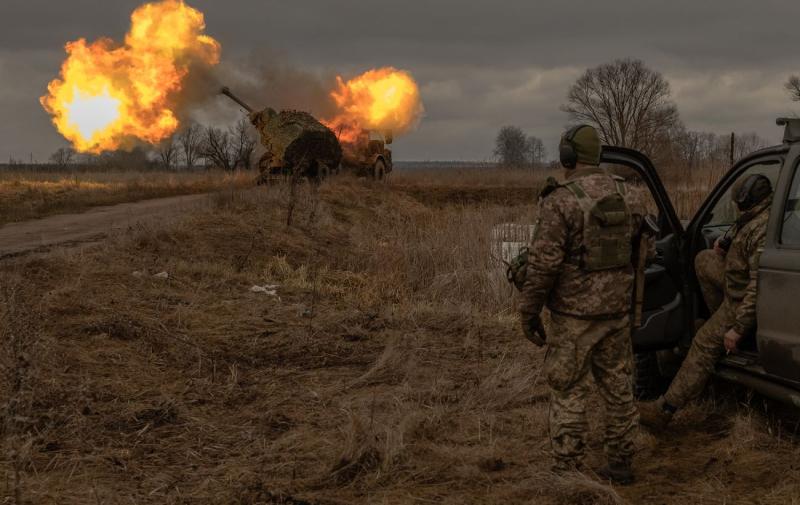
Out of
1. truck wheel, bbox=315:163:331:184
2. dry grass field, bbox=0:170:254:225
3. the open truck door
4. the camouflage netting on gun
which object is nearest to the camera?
the open truck door

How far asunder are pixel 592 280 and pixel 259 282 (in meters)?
7.58

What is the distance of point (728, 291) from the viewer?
477 cm

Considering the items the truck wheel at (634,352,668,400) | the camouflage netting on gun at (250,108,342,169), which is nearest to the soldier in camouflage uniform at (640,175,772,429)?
the truck wheel at (634,352,668,400)

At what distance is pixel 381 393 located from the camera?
20.7ft

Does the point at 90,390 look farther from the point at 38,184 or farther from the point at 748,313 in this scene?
the point at 38,184

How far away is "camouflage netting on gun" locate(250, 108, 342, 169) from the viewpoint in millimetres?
24781

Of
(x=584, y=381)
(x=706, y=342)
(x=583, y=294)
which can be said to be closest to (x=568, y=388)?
(x=584, y=381)

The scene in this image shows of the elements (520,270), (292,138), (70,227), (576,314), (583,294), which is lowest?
(70,227)

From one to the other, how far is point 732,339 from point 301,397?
324 centimetres

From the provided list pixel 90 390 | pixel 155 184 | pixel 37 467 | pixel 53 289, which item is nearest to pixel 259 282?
pixel 53 289

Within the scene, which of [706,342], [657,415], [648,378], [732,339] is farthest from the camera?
[648,378]

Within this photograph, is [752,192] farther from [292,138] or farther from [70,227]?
[292,138]

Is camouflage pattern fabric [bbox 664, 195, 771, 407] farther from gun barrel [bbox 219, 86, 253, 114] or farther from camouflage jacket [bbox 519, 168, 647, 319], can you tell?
gun barrel [bbox 219, 86, 253, 114]

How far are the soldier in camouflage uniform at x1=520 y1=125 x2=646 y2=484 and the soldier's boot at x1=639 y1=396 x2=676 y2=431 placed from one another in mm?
845
